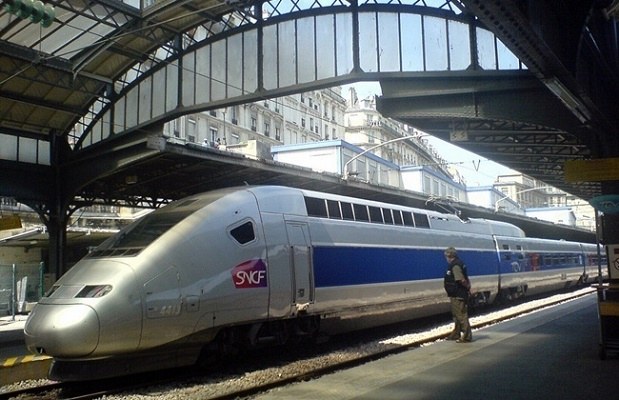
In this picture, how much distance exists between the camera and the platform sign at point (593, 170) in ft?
35.2

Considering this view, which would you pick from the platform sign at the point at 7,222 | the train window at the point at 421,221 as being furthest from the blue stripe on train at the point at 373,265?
the platform sign at the point at 7,222

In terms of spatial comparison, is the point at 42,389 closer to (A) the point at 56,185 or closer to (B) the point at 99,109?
(A) the point at 56,185

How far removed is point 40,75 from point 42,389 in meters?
12.2

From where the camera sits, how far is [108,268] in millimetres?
8812

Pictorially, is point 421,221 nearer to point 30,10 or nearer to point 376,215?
point 376,215

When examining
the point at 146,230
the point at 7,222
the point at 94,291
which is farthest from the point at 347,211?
the point at 7,222

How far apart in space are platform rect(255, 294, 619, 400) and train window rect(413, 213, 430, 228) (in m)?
4.40

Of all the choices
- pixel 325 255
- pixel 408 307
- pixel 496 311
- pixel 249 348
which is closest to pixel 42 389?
pixel 249 348

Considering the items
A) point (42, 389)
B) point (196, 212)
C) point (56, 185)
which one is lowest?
point (42, 389)

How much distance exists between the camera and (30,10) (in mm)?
9609

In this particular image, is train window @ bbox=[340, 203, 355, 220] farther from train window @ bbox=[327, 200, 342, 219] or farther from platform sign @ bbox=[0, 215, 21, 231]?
platform sign @ bbox=[0, 215, 21, 231]

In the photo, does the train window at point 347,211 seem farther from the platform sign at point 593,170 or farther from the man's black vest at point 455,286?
the platform sign at point 593,170

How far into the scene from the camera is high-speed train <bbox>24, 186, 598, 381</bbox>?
8.34 meters

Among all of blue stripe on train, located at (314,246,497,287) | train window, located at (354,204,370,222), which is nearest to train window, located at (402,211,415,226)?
blue stripe on train, located at (314,246,497,287)
